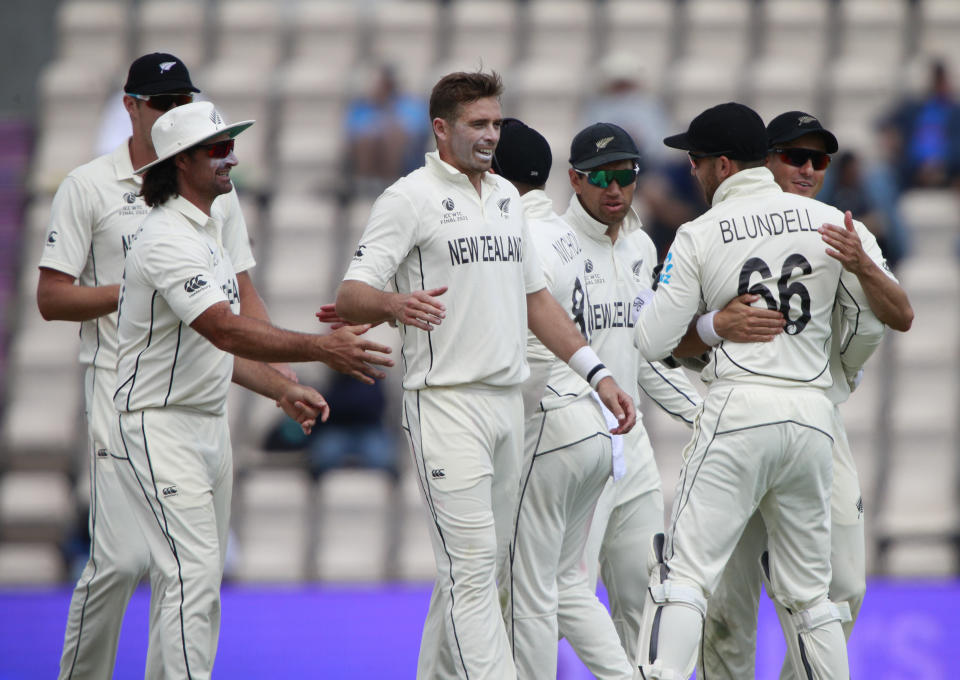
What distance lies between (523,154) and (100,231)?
1.75m

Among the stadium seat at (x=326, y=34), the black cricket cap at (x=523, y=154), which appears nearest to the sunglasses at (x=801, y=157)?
the black cricket cap at (x=523, y=154)

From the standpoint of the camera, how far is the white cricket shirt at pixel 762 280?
509 centimetres

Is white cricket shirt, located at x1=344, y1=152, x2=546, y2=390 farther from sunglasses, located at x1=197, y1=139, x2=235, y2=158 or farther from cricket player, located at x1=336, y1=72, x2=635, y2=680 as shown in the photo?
sunglasses, located at x1=197, y1=139, x2=235, y2=158

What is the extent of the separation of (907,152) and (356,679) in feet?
19.6

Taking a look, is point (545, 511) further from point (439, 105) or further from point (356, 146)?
point (356, 146)

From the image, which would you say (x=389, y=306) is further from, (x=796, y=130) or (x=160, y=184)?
(x=796, y=130)

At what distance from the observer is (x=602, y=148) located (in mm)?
5770

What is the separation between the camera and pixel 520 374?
204 inches

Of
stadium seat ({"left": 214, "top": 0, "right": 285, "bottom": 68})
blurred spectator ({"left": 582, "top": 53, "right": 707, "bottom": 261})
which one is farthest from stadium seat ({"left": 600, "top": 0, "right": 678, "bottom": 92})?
stadium seat ({"left": 214, "top": 0, "right": 285, "bottom": 68})

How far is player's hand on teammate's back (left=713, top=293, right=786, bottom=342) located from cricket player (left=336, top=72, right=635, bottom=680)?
0.47 m

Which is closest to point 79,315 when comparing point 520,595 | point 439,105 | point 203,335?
point 203,335

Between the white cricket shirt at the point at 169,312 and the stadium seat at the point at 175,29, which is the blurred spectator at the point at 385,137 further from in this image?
the white cricket shirt at the point at 169,312

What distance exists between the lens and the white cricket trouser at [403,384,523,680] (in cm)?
491

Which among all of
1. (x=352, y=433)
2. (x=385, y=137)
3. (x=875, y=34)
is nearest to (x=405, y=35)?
(x=385, y=137)
